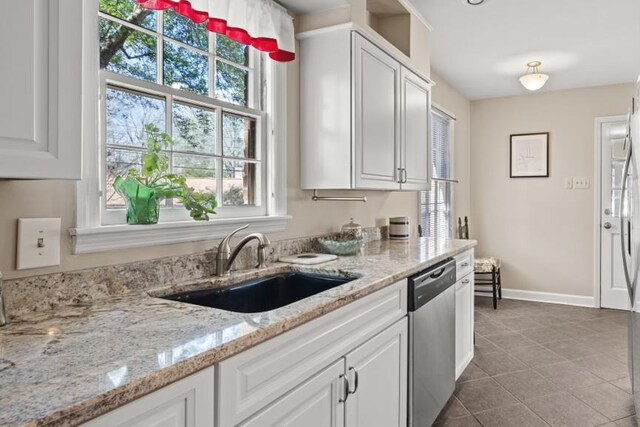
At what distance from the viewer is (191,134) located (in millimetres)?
1681

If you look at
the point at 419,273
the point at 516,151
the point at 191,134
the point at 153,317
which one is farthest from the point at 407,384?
the point at 516,151

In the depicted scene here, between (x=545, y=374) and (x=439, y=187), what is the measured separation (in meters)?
2.10

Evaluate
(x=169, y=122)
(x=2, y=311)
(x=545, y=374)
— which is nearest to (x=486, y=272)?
(x=545, y=374)

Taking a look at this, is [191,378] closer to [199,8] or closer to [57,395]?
[57,395]

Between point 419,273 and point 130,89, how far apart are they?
1397 mm

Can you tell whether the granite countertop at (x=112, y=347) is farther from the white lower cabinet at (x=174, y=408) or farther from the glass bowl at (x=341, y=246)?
the glass bowl at (x=341, y=246)

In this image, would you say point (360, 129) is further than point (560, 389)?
No

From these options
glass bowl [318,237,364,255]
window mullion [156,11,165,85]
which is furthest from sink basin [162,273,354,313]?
window mullion [156,11,165,85]

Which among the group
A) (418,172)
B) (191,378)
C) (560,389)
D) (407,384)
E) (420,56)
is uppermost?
(420,56)

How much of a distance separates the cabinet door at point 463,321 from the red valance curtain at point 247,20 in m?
1.68

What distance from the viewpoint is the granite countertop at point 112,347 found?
0.63 m

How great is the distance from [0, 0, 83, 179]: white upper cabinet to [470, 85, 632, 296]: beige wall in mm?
4988

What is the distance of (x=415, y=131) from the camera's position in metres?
2.85

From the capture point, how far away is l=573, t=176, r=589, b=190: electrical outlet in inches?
181
